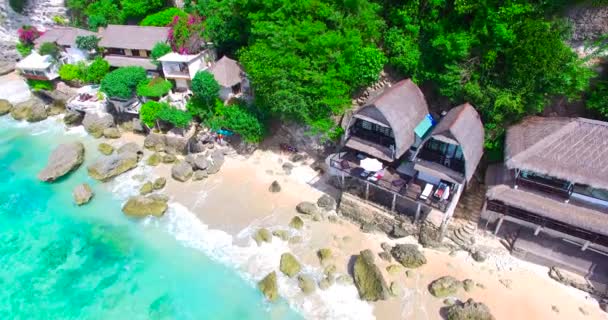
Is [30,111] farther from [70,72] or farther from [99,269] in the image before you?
[99,269]

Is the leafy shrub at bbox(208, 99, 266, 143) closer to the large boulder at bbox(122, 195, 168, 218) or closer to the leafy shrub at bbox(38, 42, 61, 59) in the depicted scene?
the large boulder at bbox(122, 195, 168, 218)

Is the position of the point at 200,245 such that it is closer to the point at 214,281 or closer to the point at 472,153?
the point at 214,281

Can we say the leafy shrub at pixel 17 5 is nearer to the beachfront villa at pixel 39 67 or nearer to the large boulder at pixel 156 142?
the beachfront villa at pixel 39 67

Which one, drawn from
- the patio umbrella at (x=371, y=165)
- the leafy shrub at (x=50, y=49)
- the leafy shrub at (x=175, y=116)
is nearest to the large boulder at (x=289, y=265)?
the patio umbrella at (x=371, y=165)

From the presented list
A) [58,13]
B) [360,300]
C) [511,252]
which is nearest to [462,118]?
[511,252]

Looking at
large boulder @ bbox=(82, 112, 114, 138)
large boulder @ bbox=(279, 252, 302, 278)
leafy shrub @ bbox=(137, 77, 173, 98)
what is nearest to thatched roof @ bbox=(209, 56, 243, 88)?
leafy shrub @ bbox=(137, 77, 173, 98)
